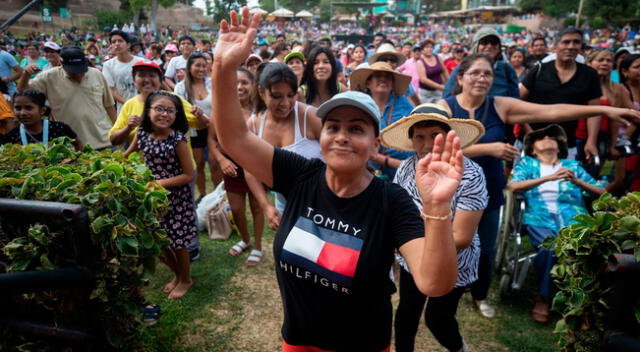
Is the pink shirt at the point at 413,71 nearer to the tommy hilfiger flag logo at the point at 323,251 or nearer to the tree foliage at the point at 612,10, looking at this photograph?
the tommy hilfiger flag logo at the point at 323,251

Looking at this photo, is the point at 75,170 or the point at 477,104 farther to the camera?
the point at 477,104

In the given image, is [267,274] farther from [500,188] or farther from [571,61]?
[571,61]

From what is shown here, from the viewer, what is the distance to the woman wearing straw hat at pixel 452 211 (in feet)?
7.61

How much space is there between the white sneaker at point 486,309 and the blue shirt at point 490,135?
0.99 meters

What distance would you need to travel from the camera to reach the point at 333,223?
1.69 m

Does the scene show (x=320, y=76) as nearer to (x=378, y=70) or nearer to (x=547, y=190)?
(x=378, y=70)

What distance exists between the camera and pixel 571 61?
4.19 metres

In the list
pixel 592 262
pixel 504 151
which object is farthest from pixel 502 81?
pixel 592 262

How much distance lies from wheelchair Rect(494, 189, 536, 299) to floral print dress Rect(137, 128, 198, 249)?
10.0 feet

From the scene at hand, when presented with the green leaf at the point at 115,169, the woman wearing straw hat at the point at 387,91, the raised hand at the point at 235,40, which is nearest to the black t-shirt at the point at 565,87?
the woman wearing straw hat at the point at 387,91

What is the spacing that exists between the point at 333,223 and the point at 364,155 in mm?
343

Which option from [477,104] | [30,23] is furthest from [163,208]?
[30,23]

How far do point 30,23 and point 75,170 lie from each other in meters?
47.3

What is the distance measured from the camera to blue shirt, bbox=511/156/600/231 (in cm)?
358
